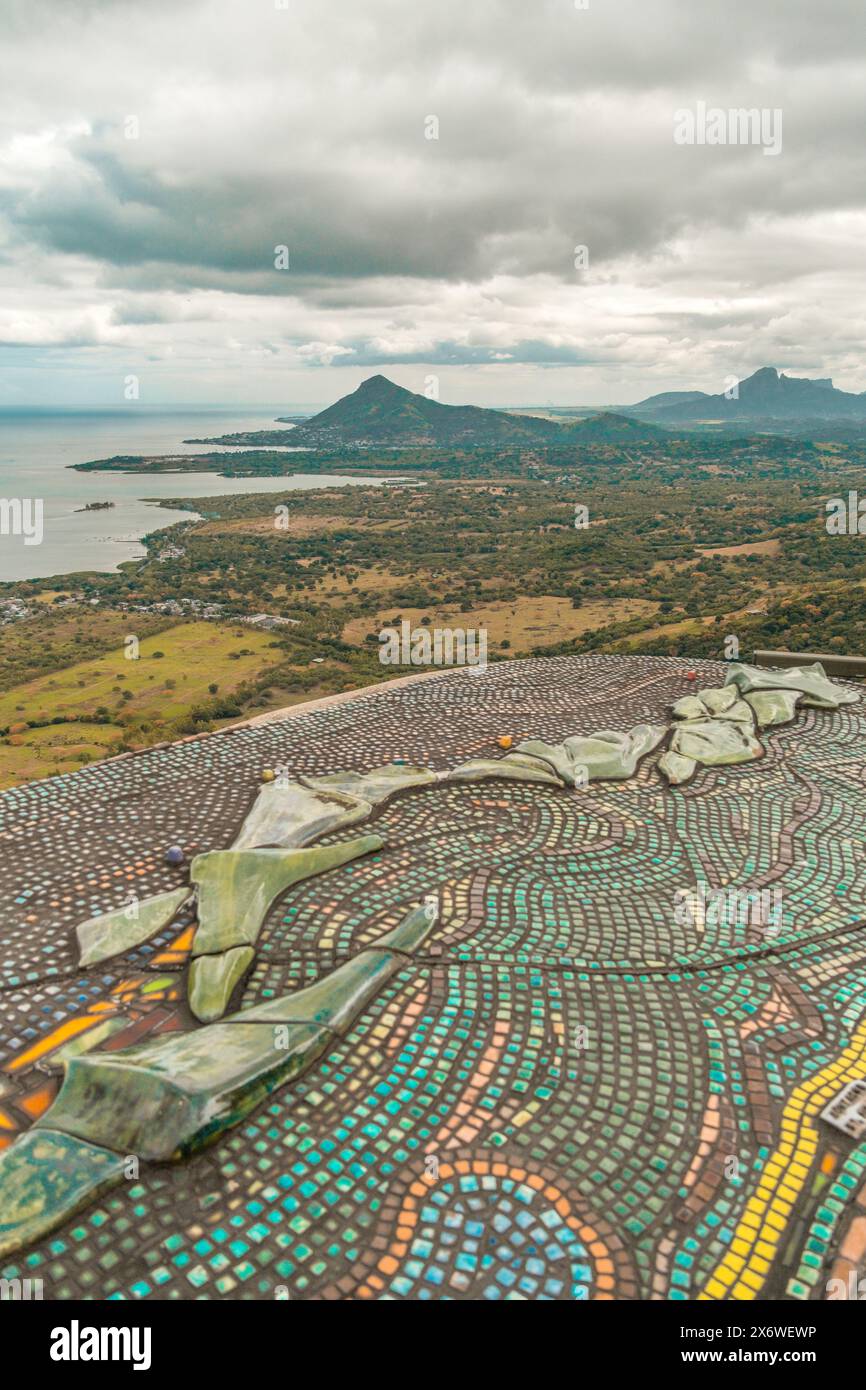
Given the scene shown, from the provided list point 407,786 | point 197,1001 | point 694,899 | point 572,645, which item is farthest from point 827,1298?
point 572,645

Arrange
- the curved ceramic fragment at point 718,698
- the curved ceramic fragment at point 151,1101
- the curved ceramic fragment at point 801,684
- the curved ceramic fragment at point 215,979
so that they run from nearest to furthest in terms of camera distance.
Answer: the curved ceramic fragment at point 151,1101 < the curved ceramic fragment at point 215,979 < the curved ceramic fragment at point 718,698 < the curved ceramic fragment at point 801,684

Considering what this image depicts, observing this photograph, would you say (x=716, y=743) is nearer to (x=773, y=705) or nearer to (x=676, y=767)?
(x=676, y=767)

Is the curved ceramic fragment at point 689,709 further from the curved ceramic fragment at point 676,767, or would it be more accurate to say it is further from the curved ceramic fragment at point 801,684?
the curved ceramic fragment at point 676,767

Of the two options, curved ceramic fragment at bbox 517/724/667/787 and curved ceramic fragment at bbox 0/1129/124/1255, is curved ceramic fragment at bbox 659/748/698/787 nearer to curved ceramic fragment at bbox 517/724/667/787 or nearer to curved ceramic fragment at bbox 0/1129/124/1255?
curved ceramic fragment at bbox 517/724/667/787

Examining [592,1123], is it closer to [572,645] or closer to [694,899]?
[694,899]

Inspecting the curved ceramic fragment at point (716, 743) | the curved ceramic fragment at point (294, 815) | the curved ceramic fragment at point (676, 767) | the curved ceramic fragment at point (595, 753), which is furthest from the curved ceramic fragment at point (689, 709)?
the curved ceramic fragment at point (294, 815)

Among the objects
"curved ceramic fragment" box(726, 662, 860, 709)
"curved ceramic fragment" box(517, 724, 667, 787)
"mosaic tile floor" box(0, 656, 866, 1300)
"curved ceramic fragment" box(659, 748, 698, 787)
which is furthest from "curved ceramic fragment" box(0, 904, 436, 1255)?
"curved ceramic fragment" box(726, 662, 860, 709)

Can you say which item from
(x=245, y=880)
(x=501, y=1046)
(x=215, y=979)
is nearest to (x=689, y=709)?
(x=245, y=880)
